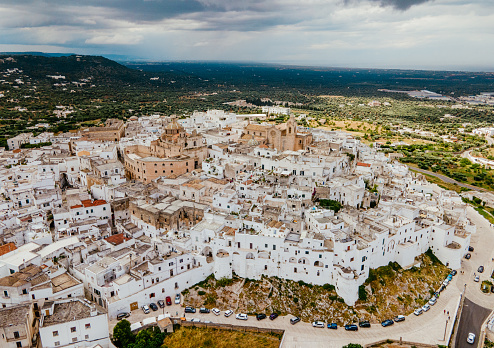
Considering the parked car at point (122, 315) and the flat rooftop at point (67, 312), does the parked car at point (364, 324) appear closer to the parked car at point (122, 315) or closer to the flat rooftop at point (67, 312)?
the parked car at point (122, 315)

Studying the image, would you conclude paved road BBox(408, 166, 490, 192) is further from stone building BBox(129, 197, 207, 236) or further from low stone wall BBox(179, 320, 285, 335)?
low stone wall BBox(179, 320, 285, 335)

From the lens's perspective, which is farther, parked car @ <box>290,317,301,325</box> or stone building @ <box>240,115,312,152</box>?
stone building @ <box>240,115,312,152</box>

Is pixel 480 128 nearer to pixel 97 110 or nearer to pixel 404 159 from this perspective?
pixel 404 159

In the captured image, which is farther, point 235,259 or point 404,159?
point 404,159

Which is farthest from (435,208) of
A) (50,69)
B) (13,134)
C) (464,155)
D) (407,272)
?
(50,69)

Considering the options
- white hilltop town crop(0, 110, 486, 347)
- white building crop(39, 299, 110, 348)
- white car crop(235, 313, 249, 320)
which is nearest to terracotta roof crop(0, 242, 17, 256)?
white hilltop town crop(0, 110, 486, 347)

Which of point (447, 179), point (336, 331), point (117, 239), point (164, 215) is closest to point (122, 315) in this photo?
point (117, 239)
